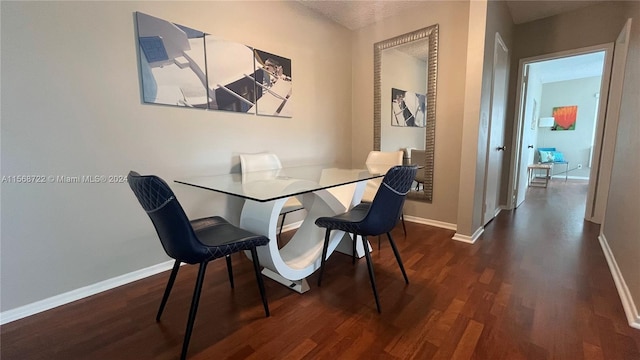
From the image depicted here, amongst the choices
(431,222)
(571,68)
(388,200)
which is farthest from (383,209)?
(571,68)

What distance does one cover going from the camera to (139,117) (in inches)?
73.4

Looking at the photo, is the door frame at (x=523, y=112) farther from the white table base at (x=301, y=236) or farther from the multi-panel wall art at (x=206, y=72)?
the multi-panel wall art at (x=206, y=72)

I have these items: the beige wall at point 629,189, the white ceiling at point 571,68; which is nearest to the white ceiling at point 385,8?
the beige wall at point 629,189

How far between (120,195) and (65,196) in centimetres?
28

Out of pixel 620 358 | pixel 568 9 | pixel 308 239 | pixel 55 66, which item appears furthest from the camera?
pixel 568 9

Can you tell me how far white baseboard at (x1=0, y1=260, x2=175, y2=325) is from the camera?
1501 millimetres

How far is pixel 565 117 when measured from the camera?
6.66m

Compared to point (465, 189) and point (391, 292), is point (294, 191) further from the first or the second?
point (465, 189)

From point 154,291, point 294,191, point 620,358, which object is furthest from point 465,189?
point 154,291

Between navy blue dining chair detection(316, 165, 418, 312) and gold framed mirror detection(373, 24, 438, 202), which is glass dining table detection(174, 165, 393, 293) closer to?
navy blue dining chair detection(316, 165, 418, 312)

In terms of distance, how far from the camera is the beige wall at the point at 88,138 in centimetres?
146

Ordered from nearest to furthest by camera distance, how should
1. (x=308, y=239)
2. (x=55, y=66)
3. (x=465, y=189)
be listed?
(x=55, y=66), (x=308, y=239), (x=465, y=189)

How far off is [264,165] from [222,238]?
1118 mm

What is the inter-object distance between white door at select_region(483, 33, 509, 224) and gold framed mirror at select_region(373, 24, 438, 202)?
0.56 meters
